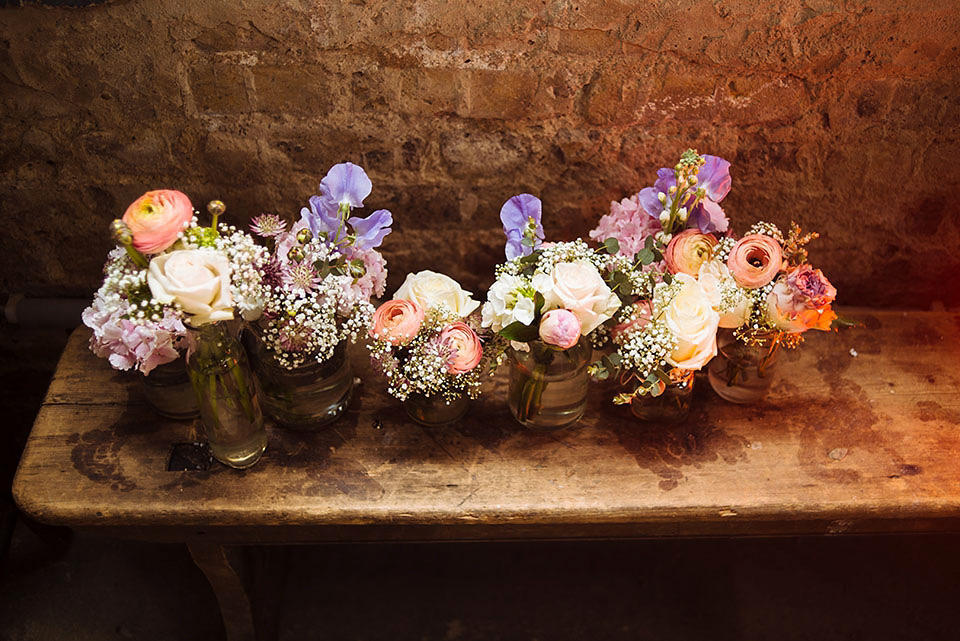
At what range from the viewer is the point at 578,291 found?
1.43 m

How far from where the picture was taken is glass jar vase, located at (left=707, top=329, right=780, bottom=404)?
1763mm

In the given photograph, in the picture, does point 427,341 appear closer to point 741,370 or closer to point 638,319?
point 638,319

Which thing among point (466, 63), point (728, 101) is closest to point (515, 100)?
point (466, 63)

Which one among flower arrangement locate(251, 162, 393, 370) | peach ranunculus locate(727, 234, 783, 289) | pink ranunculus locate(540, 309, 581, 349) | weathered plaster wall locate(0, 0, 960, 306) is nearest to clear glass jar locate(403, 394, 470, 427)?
flower arrangement locate(251, 162, 393, 370)

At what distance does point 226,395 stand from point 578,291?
761 mm

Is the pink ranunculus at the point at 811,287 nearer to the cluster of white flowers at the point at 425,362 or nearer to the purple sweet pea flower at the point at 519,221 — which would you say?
the purple sweet pea flower at the point at 519,221

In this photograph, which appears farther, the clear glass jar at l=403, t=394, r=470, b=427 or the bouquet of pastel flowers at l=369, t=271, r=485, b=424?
the clear glass jar at l=403, t=394, r=470, b=427

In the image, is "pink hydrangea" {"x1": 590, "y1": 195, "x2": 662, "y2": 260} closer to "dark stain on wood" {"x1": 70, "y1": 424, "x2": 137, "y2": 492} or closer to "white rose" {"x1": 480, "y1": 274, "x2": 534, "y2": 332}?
"white rose" {"x1": 480, "y1": 274, "x2": 534, "y2": 332}

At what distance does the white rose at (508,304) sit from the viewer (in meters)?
1.45

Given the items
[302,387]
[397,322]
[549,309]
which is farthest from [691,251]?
[302,387]

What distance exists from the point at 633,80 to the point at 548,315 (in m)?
0.77

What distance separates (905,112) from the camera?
1900mm

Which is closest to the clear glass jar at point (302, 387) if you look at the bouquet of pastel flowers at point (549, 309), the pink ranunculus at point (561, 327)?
the bouquet of pastel flowers at point (549, 309)

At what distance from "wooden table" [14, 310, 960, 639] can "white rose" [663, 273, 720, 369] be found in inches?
11.8
